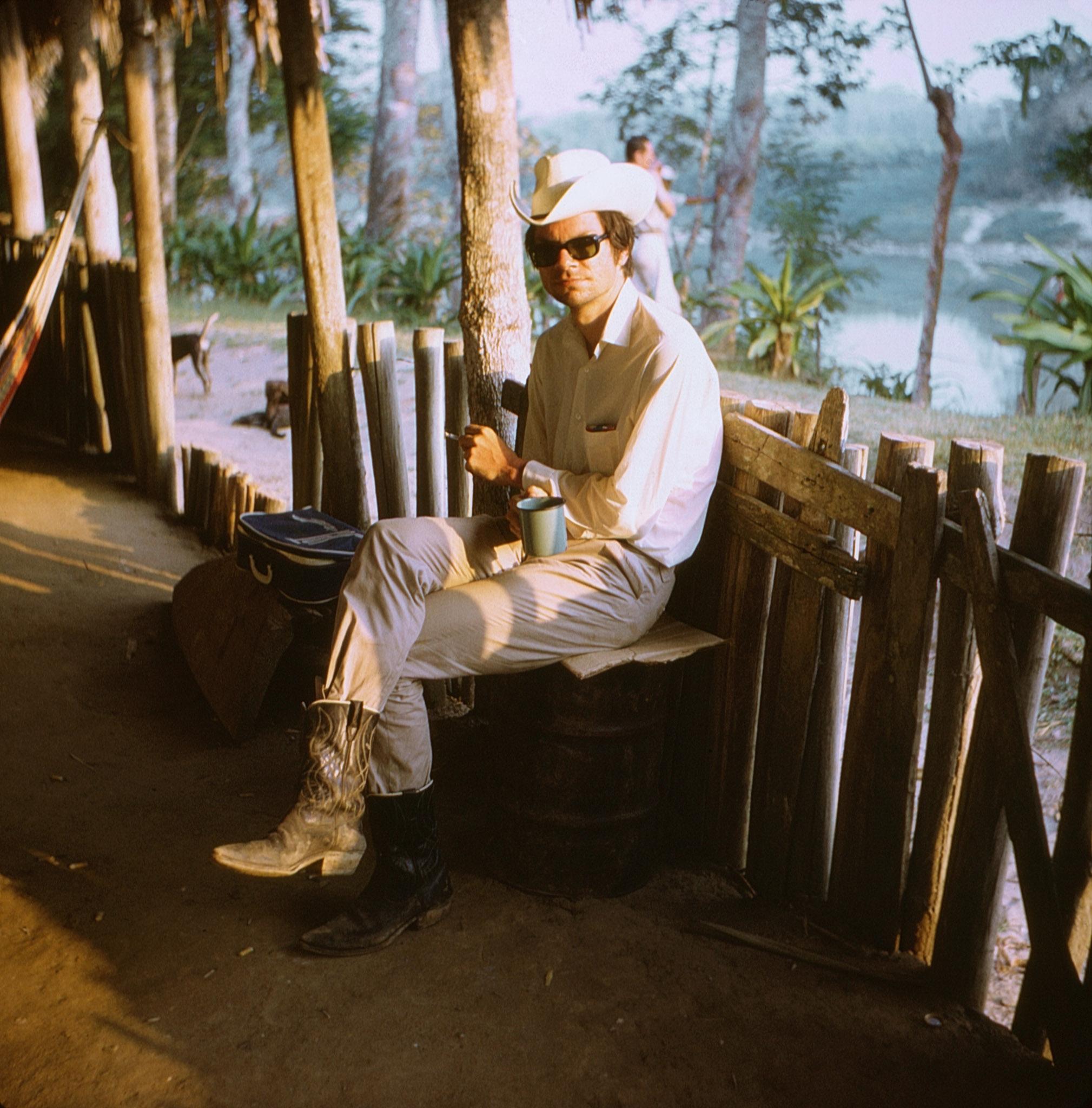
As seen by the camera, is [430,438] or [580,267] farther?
[430,438]

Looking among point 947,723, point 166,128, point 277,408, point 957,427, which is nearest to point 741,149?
point 957,427

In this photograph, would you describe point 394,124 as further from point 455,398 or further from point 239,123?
point 455,398

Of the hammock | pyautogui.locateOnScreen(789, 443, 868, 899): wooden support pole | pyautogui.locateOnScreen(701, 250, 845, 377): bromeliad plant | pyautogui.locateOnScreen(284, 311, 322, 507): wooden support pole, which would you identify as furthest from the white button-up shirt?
pyautogui.locateOnScreen(701, 250, 845, 377): bromeliad plant

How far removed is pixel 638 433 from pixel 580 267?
1.67 ft

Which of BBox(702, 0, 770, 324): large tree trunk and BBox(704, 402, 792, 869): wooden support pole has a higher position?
BBox(702, 0, 770, 324): large tree trunk

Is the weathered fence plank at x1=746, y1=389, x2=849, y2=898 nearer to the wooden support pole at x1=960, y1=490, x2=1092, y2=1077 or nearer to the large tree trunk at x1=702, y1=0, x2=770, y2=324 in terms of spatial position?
the wooden support pole at x1=960, y1=490, x2=1092, y2=1077

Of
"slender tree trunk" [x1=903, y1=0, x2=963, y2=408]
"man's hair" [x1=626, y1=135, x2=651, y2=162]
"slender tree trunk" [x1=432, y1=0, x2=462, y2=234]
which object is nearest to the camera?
"man's hair" [x1=626, y1=135, x2=651, y2=162]

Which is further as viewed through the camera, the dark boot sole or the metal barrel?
the metal barrel

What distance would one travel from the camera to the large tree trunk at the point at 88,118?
724 cm

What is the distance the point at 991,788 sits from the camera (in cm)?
242

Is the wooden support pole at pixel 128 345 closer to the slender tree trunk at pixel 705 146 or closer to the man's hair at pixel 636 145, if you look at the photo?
the man's hair at pixel 636 145

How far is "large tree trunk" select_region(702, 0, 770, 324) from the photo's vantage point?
14.1 meters

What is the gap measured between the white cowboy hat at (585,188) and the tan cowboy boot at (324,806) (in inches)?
53.3

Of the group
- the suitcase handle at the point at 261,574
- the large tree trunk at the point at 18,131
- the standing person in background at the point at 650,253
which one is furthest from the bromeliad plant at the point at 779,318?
the suitcase handle at the point at 261,574
